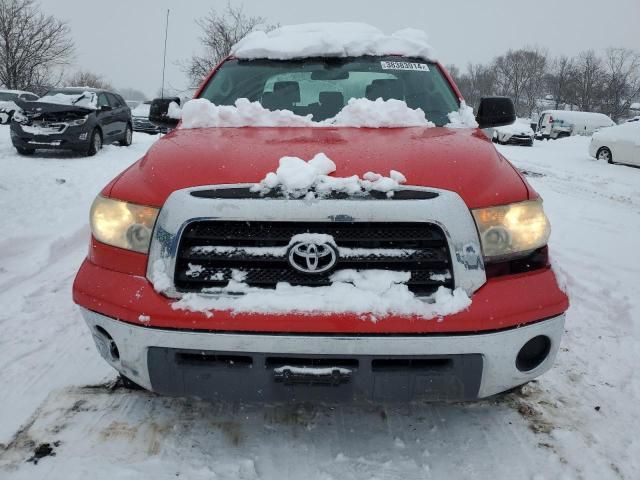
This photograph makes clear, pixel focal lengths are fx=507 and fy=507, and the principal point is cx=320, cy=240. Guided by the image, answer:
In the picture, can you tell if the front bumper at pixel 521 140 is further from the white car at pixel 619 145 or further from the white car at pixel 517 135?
the white car at pixel 619 145

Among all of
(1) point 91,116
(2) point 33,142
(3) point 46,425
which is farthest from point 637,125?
(3) point 46,425

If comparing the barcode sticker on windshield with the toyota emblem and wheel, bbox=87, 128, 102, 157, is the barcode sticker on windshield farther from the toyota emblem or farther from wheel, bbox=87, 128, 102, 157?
wheel, bbox=87, 128, 102, 157

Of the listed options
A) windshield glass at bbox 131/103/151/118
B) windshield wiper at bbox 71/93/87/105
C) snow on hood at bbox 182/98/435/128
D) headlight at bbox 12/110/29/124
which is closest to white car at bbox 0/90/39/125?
windshield glass at bbox 131/103/151/118

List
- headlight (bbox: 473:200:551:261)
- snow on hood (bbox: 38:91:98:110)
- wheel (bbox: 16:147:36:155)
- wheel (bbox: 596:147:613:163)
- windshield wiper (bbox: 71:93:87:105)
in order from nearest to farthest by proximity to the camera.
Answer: headlight (bbox: 473:200:551:261) < wheel (bbox: 16:147:36:155) < snow on hood (bbox: 38:91:98:110) < windshield wiper (bbox: 71:93:87:105) < wheel (bbox: 596:147:613:163)

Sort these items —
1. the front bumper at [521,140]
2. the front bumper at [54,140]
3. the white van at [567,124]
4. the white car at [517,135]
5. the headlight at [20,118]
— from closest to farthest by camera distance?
1. the front bumper at [54,140]
2. the headlight at [20,118]
3. the white car at [517,135]
4. the front bumper at [521,140]
5. the white van at [567,124]

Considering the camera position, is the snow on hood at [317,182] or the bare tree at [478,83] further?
the bare tree at [478,83]

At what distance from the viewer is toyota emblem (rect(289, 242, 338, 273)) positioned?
1.82 metres

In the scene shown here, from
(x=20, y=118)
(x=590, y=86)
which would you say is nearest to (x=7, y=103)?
(x=20, y=118)

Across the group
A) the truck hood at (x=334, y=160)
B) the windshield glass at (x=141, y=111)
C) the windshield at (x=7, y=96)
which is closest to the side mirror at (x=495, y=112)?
the truck hood at (x=334, y=160)

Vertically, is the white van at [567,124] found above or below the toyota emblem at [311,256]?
below

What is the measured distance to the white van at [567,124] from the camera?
31.3m

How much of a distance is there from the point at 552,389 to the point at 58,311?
10.3 feet

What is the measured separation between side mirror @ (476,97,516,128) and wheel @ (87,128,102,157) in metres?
9.94

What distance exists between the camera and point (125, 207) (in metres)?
2.05
